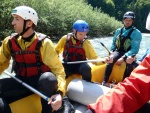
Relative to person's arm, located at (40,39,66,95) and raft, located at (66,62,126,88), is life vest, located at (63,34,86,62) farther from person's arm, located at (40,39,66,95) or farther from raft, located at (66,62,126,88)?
person's arm, located at (40,39,66,95)

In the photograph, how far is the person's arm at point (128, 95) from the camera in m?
1.30

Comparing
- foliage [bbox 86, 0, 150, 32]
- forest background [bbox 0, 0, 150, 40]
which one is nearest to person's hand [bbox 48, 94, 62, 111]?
forest background [bbox 0, 0, 150, 40]

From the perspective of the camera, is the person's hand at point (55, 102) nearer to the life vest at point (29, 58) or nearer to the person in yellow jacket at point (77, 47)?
the life vest at point (29, 58)

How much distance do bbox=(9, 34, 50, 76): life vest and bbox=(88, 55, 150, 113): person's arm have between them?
141cm

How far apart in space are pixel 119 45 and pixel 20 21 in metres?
2.53

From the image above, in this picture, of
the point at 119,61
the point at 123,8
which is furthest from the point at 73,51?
the point at 123,8

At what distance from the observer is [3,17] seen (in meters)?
12.4

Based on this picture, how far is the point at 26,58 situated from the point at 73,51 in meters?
1.41

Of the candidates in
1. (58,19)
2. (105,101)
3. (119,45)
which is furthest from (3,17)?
(105,101)

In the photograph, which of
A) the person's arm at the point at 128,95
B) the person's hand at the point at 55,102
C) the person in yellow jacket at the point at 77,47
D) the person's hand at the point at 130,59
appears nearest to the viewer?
the person's arm at the point at 128,95

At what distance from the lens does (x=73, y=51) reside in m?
3.95

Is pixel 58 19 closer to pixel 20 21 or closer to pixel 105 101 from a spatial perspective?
pixel 20 21

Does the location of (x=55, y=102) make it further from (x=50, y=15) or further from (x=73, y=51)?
(x=50, y=15)

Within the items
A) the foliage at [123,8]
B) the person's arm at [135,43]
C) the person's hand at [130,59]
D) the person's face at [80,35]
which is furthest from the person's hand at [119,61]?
the foliage at [123,8]
